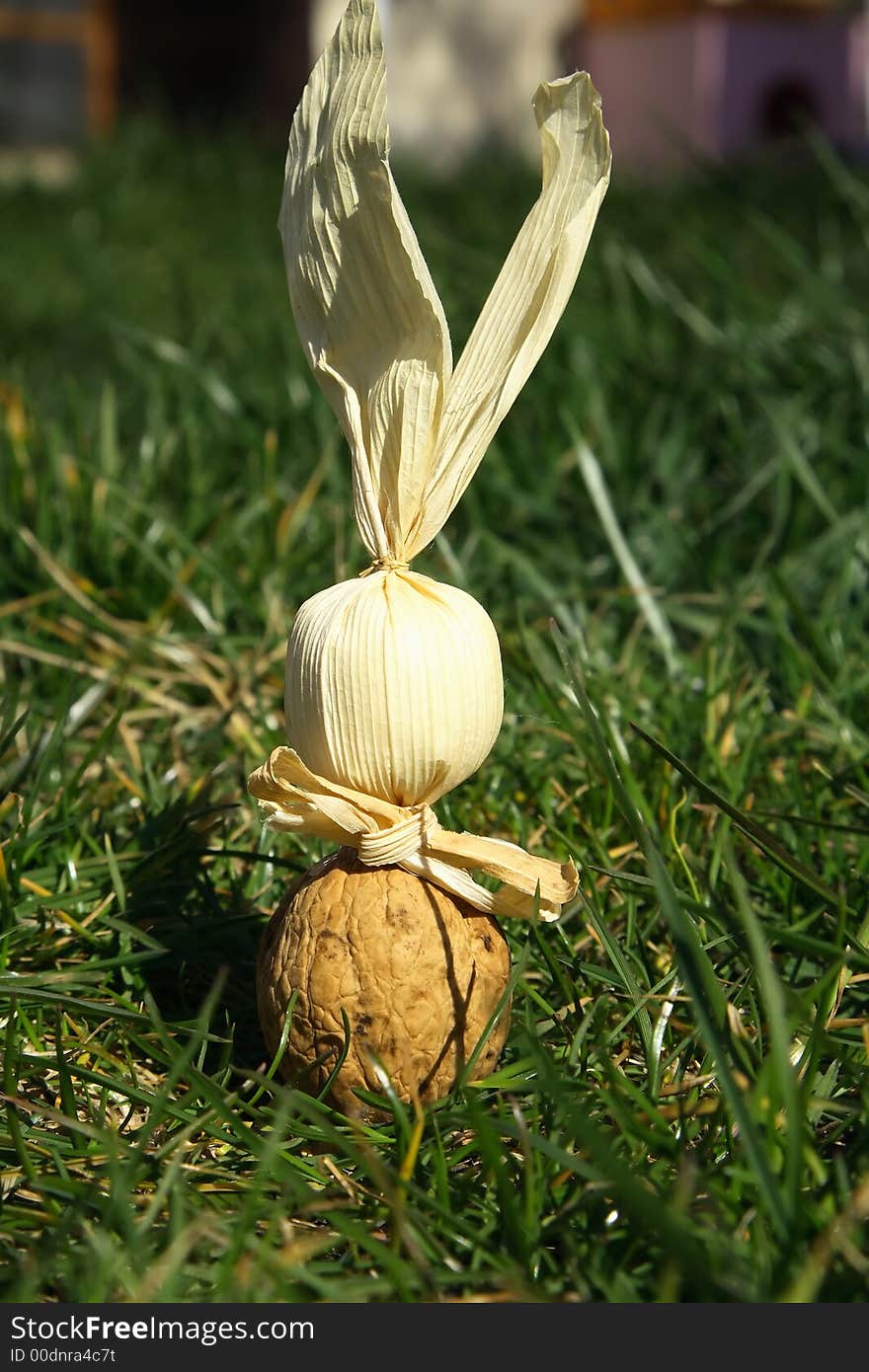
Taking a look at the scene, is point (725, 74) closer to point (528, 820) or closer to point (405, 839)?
point (528, 820)

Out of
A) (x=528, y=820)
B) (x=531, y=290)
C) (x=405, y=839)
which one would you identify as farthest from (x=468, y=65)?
(x=405, y=839)

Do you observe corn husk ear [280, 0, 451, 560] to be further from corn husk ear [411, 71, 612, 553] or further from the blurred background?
the blurred background

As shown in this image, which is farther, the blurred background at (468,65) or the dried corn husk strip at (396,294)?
the blurred background at (468,65)

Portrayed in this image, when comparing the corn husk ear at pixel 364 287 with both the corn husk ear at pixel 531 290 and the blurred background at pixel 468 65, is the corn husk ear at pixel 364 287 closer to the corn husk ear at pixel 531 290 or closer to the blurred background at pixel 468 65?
the corn husk ear at pixel 531 290

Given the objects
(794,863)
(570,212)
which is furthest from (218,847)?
(570,212)

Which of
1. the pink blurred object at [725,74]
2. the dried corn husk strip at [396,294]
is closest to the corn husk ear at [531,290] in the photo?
the dried corn husk strip at [396,294]

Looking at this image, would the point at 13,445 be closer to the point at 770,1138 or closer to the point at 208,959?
the point at 208,959

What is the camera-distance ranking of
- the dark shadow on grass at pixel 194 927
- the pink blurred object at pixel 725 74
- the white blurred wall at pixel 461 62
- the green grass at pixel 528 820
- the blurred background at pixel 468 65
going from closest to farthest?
the green grass at pixel 528 820
the dark shadow on grass at pixel 194 927
the pink blurred object at pixel 725 74
the blurred background at pixel 468 65
the white blurred wall at pixel 461 62
